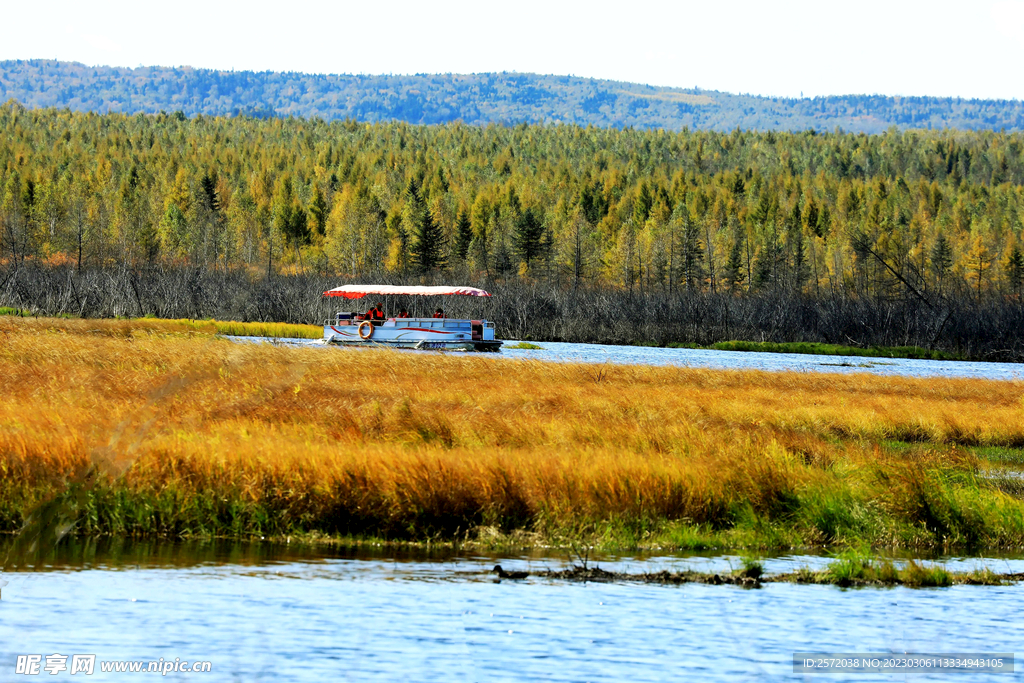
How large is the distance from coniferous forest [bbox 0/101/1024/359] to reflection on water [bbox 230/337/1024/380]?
7.87 meters

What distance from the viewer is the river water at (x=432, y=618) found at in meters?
9.50

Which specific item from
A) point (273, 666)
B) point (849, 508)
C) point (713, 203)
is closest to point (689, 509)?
point (849, 508)

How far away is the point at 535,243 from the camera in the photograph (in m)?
142

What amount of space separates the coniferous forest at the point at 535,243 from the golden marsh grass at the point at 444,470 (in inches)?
2006

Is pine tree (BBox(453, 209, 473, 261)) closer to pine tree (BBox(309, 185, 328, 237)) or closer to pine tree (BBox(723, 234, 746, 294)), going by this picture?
pine tree (BBox(309, 185, 328, 237))

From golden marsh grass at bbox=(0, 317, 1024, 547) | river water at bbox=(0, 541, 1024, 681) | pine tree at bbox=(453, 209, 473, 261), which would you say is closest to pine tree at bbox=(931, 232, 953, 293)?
pine tree at bbox=(453, 209, 473, 261)

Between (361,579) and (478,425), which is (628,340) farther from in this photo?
(361,579)

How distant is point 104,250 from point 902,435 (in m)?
118

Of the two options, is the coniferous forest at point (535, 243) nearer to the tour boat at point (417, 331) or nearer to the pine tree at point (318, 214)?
the pine tree at point (318, 214)

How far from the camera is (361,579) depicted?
12078mm

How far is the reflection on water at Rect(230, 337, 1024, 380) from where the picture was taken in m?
51.0

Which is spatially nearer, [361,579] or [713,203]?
[361,579]

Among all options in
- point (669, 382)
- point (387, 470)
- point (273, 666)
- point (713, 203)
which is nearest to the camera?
point (273, 666)

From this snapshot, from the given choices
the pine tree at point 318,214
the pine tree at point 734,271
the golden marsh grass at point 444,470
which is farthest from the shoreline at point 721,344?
the pine tree at point 318,214
